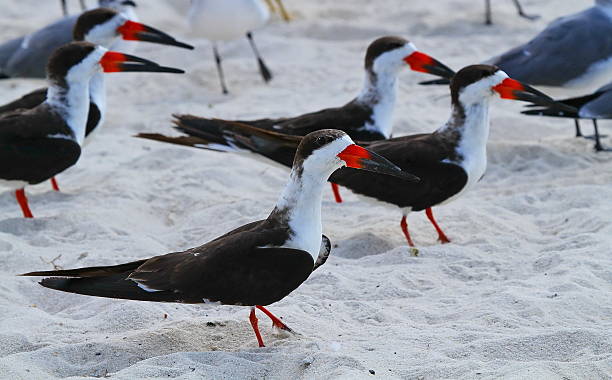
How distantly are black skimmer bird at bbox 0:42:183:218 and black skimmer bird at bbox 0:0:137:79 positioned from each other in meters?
2.43

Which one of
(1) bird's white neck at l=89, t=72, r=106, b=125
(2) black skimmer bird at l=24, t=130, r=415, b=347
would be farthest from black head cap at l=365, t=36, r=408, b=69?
(2) black skimmer bird at l=24, t=130, r=415, b=347

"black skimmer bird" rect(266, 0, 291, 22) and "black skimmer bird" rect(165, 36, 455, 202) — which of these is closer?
"black skimmer bird" rect(165, 36, 455, 202)

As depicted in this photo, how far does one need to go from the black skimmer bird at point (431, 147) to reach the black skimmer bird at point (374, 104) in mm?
668

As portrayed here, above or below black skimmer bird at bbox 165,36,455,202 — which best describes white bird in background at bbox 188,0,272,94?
below

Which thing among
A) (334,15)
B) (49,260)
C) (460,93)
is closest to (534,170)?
(460,93)

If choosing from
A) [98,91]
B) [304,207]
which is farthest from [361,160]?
[98,91]

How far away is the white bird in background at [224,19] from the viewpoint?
9930mm

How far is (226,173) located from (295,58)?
3607 mm

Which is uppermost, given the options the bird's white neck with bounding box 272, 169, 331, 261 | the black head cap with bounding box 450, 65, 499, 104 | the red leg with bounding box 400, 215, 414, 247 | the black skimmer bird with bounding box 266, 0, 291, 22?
the bird's white neck with bounding box 272, 169, 331, 261

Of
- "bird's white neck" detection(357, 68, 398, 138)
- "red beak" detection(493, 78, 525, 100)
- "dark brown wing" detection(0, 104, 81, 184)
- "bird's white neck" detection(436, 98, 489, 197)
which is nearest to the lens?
"bird's white neck" detection(436, 98, 489, 197)

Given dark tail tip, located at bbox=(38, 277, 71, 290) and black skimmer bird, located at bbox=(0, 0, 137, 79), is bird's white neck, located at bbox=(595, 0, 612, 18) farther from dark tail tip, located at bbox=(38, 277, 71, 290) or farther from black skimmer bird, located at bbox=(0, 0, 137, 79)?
dark tail tip, located at bbox=(38, 277, 71, 290)

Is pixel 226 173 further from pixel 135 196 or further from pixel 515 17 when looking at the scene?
pixel 515 17

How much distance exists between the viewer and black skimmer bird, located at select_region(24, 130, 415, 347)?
414 cm

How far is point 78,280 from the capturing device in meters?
4.16
